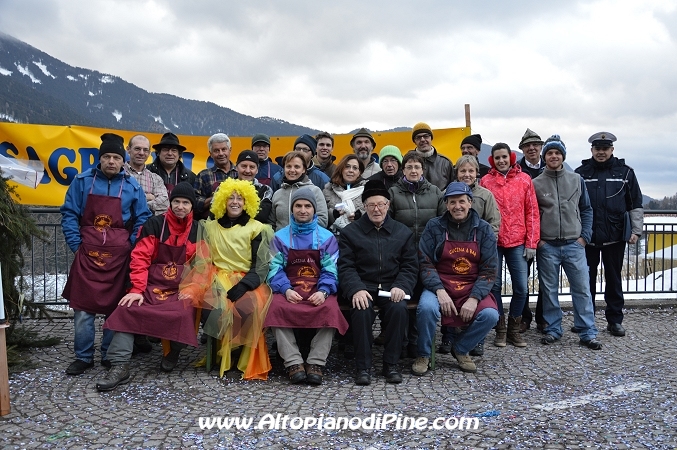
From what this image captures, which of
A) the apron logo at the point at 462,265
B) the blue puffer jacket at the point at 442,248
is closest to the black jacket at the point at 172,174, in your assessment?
the blue puffer jacket at the point at 442,248

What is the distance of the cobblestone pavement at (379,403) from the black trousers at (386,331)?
219mm

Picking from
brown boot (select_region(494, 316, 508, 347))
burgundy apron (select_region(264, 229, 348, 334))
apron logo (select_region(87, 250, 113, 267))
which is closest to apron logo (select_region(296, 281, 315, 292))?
burgundy apron (select_region(264, 229, 348, 334))

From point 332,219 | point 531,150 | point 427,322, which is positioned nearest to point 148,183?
point 332,219

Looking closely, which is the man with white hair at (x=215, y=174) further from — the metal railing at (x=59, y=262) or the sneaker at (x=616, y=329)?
the sneaker at (x=616, y=329)

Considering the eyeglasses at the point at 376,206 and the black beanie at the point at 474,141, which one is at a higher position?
the black beanie at the point at 474,141

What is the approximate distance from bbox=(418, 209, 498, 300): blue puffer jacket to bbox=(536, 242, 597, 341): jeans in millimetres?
1211

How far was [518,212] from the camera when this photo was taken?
600 cm

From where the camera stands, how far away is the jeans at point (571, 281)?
20.2 feet

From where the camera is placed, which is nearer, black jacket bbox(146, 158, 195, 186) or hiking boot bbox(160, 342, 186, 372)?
hiking boot bbox(160, 342, 186, 372)

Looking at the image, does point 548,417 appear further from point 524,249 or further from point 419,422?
point 524,249

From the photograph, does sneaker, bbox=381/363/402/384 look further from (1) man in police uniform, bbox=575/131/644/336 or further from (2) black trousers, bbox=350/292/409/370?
(1) man in police uniform, bbox=575/131/644/336

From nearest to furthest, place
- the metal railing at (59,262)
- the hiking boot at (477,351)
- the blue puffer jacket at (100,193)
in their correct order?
the blue puffer jacket at (100,193) → the hiking boot at (477,351) → the metal railing at (59,262)

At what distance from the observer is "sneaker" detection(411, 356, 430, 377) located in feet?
16.7

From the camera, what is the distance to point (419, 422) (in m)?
3.90
